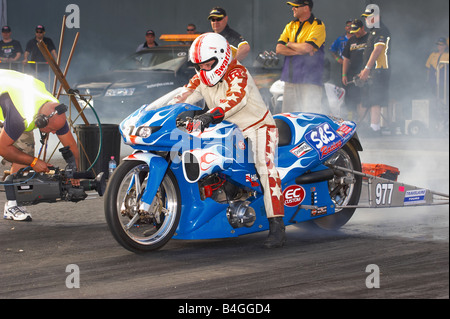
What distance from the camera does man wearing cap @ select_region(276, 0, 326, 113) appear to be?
989 cm

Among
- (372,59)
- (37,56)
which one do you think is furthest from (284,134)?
(37,56)

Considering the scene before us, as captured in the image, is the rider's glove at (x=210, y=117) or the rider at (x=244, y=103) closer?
the rider's glove at (x=210, y=117)

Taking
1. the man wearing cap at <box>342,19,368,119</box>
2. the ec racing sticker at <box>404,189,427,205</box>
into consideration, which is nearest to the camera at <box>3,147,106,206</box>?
the ec racing sticker at <box>404,189,427,205</box>

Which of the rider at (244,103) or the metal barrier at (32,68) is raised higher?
the metal barrier at (32,68)

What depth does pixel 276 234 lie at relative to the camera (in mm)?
6504

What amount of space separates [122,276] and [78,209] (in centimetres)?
312

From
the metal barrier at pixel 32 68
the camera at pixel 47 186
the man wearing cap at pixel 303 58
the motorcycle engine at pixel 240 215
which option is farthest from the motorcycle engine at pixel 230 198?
the metal barrier at pixel 32 68

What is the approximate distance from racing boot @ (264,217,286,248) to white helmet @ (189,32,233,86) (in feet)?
3.90

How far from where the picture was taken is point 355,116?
1708 cm

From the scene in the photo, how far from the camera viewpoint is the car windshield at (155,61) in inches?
640

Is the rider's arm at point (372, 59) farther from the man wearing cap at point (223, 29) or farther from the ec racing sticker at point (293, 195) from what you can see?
the ec racing sticker at point (293, 195)

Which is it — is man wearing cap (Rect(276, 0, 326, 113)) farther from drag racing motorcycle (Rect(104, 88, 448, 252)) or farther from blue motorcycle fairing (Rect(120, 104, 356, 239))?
drag racing motorcycle (Rect(104, 88, 448, 252))

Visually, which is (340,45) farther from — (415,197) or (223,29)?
(415,197)

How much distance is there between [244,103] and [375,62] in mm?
8504
